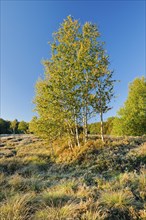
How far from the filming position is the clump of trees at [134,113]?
66.9 feet

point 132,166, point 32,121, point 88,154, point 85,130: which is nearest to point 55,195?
point 132,166

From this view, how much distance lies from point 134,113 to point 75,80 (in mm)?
10677

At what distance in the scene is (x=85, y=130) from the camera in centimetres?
1293

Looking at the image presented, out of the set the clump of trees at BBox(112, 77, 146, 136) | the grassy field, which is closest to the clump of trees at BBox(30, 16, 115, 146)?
the grassy field

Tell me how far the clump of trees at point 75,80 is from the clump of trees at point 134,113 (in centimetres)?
886

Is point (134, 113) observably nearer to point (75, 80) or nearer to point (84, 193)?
point (75, 80)

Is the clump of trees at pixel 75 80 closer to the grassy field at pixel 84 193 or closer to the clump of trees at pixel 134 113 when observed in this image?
the grassy field at pixel 84 193

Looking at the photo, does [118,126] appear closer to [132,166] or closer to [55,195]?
[132,166]

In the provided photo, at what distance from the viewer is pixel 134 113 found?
68.1 feet

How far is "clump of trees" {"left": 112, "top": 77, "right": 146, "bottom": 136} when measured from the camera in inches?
803

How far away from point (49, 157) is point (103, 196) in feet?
30.7

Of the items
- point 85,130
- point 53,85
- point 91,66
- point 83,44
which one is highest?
point 83,44

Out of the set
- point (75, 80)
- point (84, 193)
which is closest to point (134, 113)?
point (75, 80)

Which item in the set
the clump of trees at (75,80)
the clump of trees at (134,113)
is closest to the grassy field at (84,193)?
the clump of trees at (75,80)
